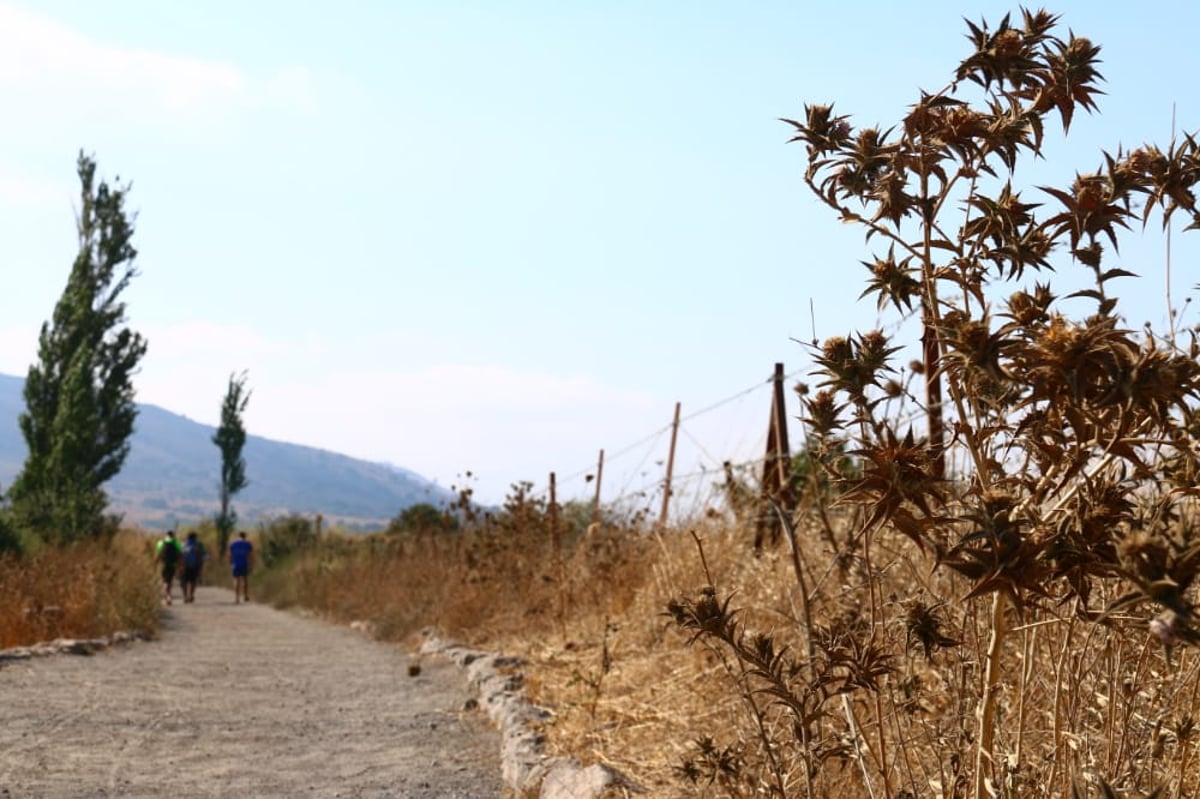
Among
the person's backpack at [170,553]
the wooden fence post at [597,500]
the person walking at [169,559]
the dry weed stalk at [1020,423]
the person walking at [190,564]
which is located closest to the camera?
the dry weed stalk at [1020,423]

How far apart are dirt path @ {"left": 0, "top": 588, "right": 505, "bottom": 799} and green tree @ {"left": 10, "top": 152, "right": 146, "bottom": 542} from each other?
57.0 feet

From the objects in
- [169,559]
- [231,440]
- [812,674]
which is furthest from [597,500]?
[231,440]

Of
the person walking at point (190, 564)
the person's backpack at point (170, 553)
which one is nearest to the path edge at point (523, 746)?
the person's backpack at point (170, 553)

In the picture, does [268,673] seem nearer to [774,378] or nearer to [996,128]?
[774,378]

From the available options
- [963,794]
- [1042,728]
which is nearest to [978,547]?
[963,794]

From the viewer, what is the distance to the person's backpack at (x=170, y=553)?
2212 centimetres

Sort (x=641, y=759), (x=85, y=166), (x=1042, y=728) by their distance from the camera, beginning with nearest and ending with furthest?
(x=1042, y=728), (x=641, y=759), (x=85, y=166)

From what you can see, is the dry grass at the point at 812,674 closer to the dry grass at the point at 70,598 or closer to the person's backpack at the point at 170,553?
the dry grass at the point at 70,598

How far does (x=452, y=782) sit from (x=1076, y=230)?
426 centimetres

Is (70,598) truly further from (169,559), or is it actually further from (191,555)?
(191,555)

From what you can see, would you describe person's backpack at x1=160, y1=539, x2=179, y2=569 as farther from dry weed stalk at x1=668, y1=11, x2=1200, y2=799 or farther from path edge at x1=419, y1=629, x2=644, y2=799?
dry weed stalk at x1=668, y1=11, x2=1200, y2=799

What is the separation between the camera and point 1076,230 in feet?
7.51

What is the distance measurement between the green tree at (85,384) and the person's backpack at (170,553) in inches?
160

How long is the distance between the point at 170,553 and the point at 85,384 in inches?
310
